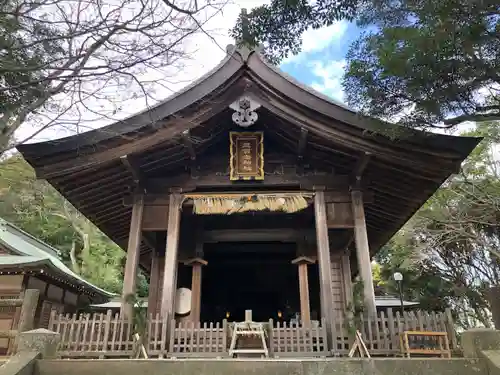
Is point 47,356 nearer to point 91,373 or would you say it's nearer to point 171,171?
point 91,373

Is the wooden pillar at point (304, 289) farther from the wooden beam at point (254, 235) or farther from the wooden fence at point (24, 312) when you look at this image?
the wooden fence at point (24, 312)

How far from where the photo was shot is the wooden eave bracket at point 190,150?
27.6 feet

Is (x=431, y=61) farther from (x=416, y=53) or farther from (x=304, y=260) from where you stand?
(x=304, y=260)

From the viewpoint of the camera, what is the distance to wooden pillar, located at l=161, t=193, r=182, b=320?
25.9 ft

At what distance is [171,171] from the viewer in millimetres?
9398

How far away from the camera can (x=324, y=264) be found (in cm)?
828

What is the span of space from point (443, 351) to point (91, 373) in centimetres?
520

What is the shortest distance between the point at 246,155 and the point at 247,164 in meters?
0.22

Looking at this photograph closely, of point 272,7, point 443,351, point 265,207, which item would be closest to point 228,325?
point 265,207

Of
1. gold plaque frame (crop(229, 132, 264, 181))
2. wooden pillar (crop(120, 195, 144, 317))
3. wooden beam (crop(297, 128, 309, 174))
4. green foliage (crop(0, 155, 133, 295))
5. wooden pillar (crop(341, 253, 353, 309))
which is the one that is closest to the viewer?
wooden pillar (crop(120, 195, 144, 317))

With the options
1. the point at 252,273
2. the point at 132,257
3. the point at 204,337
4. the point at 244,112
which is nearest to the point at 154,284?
the point at 132,257

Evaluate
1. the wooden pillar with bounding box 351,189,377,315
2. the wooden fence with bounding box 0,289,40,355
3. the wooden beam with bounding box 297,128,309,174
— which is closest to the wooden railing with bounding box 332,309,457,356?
the wooden pillar with bounding box 351,189,377,315

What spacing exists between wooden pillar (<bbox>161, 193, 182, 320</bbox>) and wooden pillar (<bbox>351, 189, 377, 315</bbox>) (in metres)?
3.76

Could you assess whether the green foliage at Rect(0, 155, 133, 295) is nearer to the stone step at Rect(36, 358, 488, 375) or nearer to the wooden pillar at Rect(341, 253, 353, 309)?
the wooden pillar at Rect(341, 253, 353, 309)
